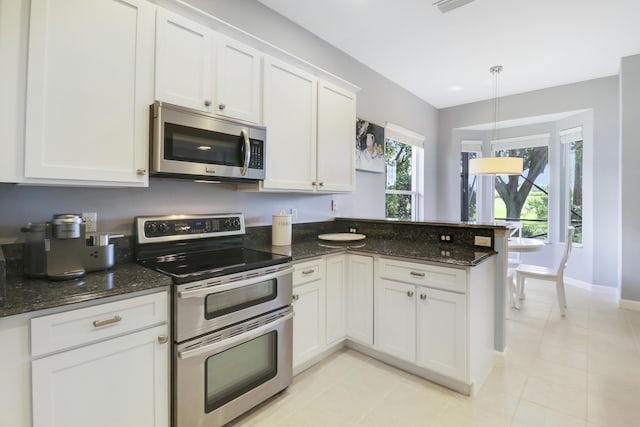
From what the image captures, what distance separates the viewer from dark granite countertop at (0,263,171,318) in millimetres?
1141

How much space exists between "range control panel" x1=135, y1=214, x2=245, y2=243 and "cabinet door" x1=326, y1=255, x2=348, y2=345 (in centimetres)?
76

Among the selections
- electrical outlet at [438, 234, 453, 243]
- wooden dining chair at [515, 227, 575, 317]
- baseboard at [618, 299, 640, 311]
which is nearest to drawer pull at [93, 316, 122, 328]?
electrical outlet at [438, 234, 453, 243]

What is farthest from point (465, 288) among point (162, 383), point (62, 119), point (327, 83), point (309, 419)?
point (62, 119)

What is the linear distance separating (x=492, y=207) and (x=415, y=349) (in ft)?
14.8

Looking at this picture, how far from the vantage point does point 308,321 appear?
225 cm

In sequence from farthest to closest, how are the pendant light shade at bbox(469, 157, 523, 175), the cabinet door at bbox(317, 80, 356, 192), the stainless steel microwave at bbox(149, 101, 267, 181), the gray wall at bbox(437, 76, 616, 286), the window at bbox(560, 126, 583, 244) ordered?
the window at bbox(560, 126, 583, 244) → the gray wall at bbox(437, 76, 616, 286) → the pendant light shade at bbox(469, 157, 523, 175) → the cabinet door at bbox(317, 80, 356, 192) → the stainless steel microwave at bbox(149, 101, 267, 181)

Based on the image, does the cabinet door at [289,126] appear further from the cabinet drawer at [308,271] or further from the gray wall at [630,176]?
the gray wall at [630,176]

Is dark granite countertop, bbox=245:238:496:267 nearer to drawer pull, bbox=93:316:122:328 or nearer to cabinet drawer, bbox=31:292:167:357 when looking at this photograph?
cabinet drawer, bbox=31:292:167:357

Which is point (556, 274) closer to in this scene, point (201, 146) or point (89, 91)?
point (201, 146)

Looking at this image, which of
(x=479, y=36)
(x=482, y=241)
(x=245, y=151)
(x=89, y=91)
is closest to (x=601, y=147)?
(x=479, y=36)

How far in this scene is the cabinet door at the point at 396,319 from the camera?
2.23 metres

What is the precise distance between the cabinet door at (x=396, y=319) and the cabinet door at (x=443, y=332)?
6 centimetres

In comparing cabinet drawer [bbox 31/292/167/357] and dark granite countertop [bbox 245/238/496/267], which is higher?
dark granite countertop [bbox 245/238/496/267]

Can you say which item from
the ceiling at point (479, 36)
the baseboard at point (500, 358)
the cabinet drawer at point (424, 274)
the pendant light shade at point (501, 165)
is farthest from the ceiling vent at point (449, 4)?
the baseboard at point (500, 358)
